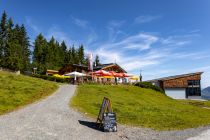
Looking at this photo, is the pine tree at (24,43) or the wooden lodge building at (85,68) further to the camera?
the pine tree at (24,43)

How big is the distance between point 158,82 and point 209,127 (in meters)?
67.0

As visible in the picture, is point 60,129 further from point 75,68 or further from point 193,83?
point 193,83

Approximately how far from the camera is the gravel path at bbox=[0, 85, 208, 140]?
54.5 feet

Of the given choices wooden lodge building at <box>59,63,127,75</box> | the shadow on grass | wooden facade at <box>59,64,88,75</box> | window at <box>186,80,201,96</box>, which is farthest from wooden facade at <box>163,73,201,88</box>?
the shadow on grass

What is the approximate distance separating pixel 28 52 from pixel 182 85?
200ft

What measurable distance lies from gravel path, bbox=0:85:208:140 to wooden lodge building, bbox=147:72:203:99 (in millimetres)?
66679

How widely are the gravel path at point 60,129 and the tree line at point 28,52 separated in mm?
69256

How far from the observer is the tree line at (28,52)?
88812mm

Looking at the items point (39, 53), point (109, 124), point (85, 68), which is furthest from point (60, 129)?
point (39, 53)

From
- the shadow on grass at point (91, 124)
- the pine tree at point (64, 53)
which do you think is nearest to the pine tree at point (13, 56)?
the pine tree at point (64, 53)

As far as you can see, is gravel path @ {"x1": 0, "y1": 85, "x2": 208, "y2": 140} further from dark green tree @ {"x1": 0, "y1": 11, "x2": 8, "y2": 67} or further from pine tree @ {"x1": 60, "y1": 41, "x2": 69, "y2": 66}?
pine tree @ {"x1": 60, "y1": 41, "x2": 69, "y2": 66}

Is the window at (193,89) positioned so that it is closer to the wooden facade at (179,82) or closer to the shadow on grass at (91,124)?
the wooden facade at (179,82)

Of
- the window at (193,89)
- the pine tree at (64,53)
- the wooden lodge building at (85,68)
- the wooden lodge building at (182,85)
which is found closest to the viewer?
the wooden lodge building at (85,68)

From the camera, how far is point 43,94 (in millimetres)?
37062
